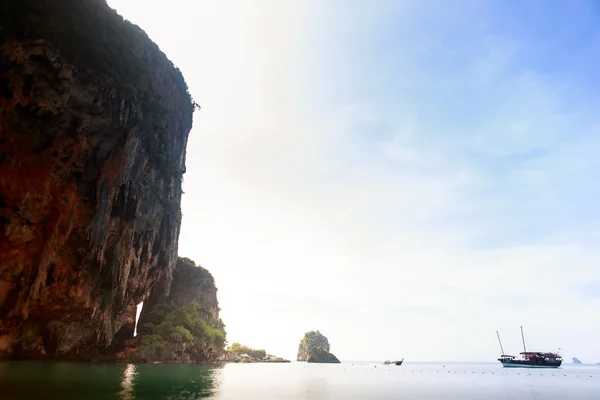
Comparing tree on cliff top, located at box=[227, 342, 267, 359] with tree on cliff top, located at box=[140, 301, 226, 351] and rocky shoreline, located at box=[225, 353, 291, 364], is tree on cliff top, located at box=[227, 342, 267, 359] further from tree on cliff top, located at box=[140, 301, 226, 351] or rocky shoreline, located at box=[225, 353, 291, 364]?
tree on cliff top, located at box=[140, 301, 226, 351]

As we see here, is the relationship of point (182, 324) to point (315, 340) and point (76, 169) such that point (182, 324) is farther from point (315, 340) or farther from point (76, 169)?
point (315, 340)

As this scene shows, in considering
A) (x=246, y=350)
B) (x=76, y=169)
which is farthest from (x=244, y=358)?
(x=76, y=169)

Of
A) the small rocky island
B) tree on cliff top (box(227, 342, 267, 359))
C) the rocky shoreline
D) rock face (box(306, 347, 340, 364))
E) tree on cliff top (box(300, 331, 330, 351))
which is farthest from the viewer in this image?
tree on cliff top (box(300, 331, 330, 351))

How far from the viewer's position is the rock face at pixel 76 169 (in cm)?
2653

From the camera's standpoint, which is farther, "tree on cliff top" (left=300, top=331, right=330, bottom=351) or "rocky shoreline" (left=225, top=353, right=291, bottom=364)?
"tree on cliff top" (left=300, top=331, right=330, bottom=351)

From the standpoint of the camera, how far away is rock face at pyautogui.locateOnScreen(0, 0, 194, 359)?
26.5 metres

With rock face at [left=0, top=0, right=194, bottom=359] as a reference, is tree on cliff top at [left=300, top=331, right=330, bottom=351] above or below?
below

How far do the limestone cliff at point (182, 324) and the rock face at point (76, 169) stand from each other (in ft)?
36.6

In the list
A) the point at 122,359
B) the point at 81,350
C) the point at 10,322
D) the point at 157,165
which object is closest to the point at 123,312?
the point at 81,350

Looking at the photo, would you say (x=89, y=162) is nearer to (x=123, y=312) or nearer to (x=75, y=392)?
(x=75, y=392)

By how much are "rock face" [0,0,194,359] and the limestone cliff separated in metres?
11.1

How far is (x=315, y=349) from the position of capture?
14388 cm

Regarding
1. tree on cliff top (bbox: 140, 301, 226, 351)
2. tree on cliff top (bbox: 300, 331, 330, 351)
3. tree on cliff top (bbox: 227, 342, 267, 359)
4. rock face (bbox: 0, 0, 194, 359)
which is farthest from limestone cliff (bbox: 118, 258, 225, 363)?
tree on cliff top (bbox: 300, 331, 330, 351)

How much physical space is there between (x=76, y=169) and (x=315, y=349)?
132966mm
